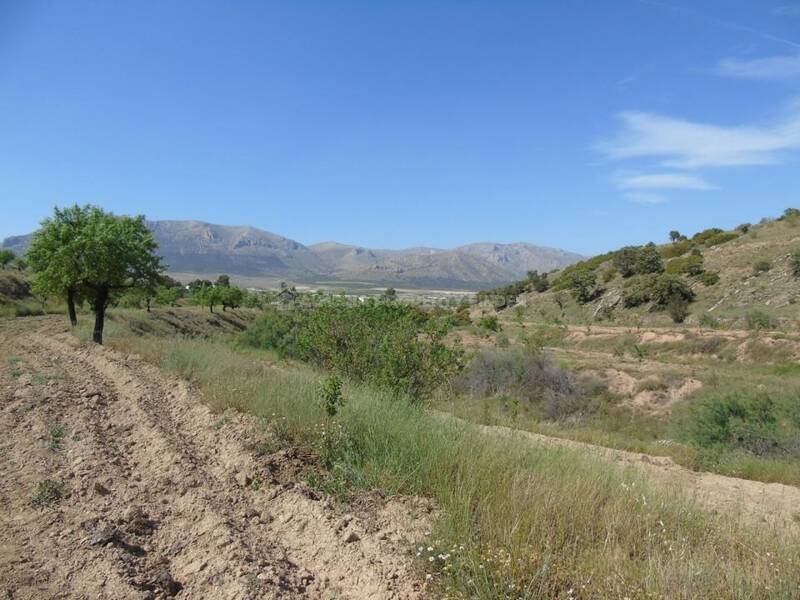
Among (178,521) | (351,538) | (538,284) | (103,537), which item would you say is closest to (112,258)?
(178,521)

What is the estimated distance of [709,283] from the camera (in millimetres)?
42594

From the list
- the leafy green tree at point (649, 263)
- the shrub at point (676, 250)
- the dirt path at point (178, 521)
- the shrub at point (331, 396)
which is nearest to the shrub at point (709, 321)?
the leafy green tree at point (649, 263)

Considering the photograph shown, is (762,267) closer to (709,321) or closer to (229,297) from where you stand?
(709,321)

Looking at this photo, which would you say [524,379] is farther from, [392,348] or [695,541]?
[695,541]

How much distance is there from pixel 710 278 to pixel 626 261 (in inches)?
460

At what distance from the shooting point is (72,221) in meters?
20.6

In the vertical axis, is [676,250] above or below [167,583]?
above

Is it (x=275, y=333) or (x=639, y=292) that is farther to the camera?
(x=639, y=292)

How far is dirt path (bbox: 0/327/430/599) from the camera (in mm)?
3857

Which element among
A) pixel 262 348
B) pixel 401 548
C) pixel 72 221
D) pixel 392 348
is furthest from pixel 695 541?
pixel 262 348

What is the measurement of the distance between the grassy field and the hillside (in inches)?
1353

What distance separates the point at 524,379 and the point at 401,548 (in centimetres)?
1686

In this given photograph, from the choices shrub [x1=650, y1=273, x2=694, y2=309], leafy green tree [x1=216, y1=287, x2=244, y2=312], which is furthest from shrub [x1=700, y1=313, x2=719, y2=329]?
leafy green tree [x1=216, y1=287, x2=244, y2=312]

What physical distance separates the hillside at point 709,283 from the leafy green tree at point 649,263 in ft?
1.40
